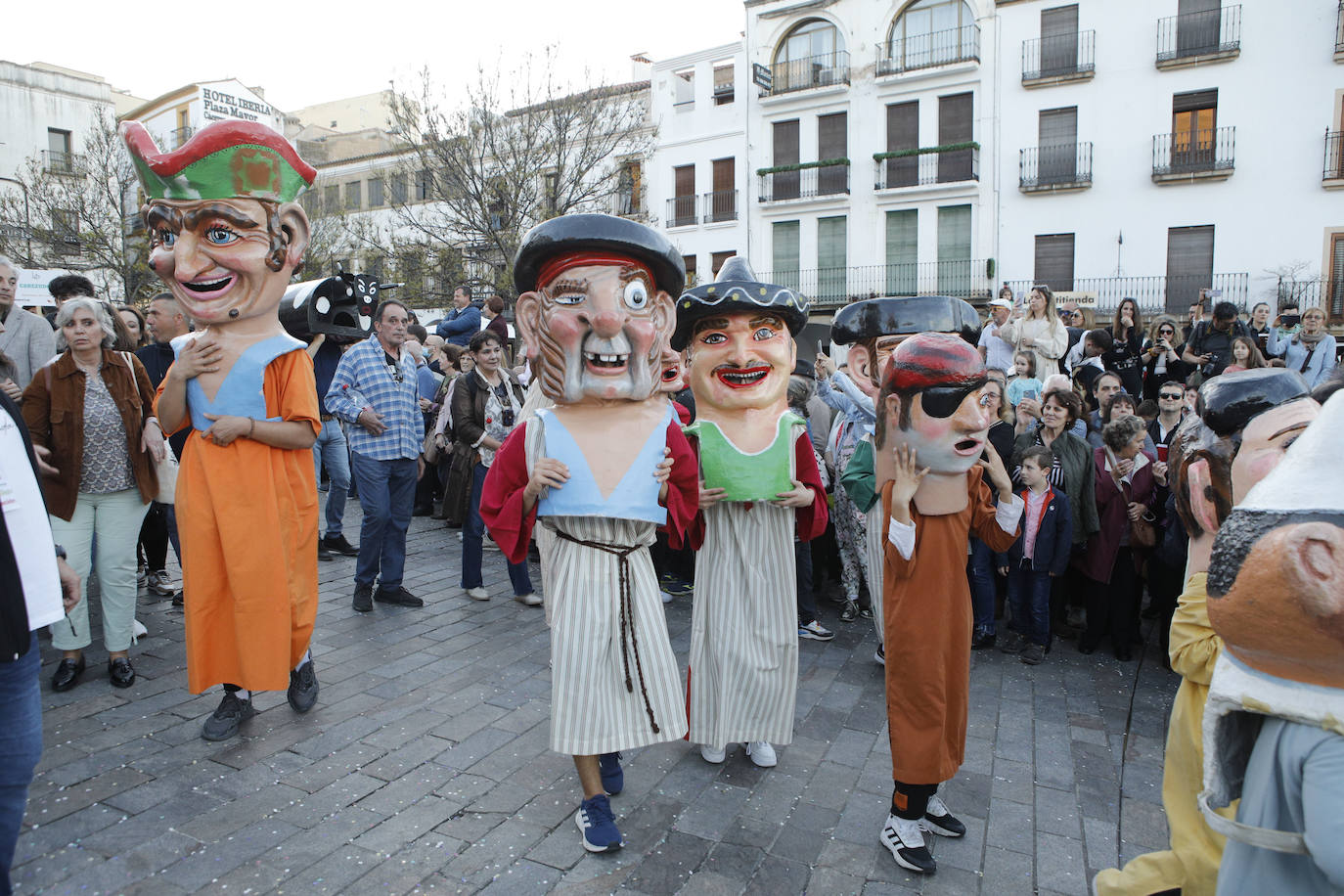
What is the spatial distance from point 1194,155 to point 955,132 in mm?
5626

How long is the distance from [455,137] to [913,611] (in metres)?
14.1

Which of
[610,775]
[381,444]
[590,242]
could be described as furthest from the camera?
[381,444]

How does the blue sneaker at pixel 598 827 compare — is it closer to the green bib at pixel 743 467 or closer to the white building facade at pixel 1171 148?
the green bib at pixel 743 467

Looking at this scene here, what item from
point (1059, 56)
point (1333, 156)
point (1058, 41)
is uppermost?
point (1058, 41)

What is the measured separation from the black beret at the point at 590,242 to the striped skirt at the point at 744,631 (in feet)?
3.64

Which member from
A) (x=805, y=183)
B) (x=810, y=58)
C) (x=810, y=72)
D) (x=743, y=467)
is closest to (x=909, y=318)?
(x=743, y=467)

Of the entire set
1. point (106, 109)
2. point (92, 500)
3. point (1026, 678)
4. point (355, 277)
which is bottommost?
point (1026, 678)

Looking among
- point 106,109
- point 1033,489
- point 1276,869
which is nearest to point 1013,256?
point 1033,489

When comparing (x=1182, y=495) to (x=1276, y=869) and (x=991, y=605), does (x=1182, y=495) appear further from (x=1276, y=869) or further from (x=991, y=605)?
(x=991, y=605)

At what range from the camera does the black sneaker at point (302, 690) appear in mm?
4031

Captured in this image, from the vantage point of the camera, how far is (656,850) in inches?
117

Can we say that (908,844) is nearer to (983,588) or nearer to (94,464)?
(983,588)

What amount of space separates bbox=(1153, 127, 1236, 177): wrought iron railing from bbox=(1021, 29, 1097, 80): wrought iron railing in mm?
2550

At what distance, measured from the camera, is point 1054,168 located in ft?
69.4
